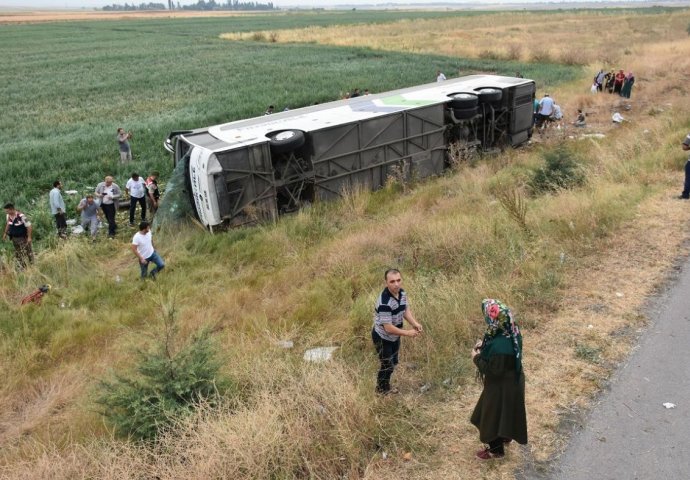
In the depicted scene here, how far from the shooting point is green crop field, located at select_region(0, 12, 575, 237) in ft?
52.5

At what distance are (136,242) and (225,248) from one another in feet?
5.75

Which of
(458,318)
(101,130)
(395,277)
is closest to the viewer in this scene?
(395,277)

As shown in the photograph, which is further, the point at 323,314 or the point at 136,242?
the point at 136,242

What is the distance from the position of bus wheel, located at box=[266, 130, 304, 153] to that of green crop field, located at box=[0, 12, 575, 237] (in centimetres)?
550

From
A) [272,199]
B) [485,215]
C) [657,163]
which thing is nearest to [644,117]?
[657,163]

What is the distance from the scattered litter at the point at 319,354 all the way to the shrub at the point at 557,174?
22.1 feet

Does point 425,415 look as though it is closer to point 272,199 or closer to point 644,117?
point 272,199

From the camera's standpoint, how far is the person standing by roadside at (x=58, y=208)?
36.5 feet

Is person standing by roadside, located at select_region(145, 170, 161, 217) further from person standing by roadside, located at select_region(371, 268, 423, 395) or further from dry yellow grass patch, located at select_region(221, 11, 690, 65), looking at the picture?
dry yellow grass patch, located at select_region(221, 11, 690, 65)

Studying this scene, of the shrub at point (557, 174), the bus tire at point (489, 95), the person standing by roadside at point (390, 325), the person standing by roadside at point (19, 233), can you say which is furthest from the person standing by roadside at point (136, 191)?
the bus tire at point (489, 95)

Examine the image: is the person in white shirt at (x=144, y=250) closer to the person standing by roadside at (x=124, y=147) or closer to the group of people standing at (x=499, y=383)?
the group of people standing at (x=499, y=383)

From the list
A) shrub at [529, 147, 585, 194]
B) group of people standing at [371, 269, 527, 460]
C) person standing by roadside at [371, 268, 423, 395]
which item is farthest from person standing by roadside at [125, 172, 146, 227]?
group of people standing at [371, 269, 527, 460]

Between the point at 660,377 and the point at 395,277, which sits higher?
the point at 395,277

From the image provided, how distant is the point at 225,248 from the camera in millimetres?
10484
